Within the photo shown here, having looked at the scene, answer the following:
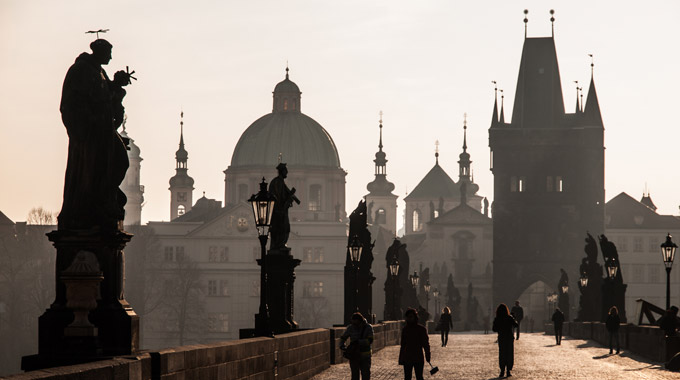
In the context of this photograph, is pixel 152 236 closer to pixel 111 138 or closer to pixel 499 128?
pixel 499 128

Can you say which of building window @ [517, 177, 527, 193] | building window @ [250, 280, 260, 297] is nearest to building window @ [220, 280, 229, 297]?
building window @ [250, 280, 260, 297]

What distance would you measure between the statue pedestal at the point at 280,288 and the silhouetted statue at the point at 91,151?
11413 millimetres

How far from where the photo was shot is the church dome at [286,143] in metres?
176

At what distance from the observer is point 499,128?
140 m

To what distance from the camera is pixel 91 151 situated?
1714 cm

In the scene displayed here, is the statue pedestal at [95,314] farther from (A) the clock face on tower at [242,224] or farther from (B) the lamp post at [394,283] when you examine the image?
(A) the clock face on tower at [242,224]

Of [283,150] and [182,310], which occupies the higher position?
[283,150]

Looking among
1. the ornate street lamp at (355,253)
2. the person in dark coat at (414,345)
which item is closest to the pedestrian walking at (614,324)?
the ornate street lamp at (355,253)

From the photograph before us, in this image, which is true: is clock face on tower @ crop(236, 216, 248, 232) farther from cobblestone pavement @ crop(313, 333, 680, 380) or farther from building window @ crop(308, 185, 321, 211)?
cobblestone pavement @ crop(313, 333, 680, 380)

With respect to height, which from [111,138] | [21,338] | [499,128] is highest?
[499,128]

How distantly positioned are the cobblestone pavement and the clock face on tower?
111m

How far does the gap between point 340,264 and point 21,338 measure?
196 feet

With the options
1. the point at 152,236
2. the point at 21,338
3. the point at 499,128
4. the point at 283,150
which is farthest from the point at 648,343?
the point at 283,150

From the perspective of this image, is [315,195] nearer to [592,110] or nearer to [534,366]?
[592,110]
